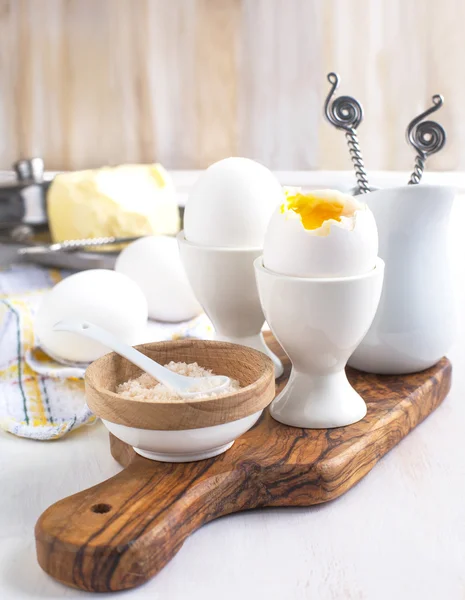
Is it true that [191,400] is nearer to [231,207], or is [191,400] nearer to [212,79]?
[231,207]

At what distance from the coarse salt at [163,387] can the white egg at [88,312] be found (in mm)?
203

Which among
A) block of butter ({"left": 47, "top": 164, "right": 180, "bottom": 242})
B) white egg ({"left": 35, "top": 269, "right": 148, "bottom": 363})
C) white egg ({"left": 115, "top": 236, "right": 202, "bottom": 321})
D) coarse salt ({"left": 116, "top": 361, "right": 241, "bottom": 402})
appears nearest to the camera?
coarse salt ({"left": 116, "top": 361, "right": 241, "bottom": 402})

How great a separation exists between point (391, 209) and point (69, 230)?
2.16 feet

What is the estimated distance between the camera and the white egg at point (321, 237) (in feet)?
1.74

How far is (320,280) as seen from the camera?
1.74 ft

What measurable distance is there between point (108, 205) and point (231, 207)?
0.57 meters

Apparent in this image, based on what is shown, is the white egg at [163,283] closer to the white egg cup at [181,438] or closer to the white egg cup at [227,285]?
the white egg cup at [227,285]

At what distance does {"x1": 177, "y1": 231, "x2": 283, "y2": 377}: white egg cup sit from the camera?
0.63 metres

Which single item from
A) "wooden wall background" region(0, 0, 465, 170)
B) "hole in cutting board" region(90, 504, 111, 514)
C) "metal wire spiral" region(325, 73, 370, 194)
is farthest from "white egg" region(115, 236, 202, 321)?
"wooden wall background" region(0, 0, 465, 170)

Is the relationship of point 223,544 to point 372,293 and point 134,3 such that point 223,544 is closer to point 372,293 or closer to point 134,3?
point 372,293

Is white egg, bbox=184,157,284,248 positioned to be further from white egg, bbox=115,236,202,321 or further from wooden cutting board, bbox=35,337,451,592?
white egg, bbox=115,236,202,321

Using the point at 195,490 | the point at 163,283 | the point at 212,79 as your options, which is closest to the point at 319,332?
the point at 195,490

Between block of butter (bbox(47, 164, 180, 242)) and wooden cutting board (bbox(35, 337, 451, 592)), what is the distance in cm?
57

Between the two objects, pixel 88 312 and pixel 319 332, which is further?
pixel 88 312
